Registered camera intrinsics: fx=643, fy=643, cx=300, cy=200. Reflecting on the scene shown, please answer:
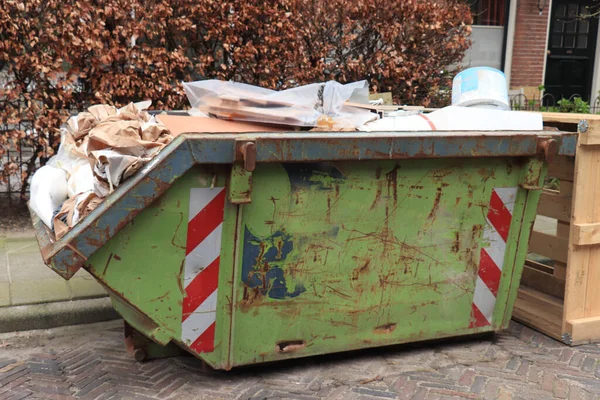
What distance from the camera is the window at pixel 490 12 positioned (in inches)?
456

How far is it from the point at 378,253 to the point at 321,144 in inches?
26.7

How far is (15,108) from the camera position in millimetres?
5461

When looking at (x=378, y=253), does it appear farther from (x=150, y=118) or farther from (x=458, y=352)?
(x=150, y=118)

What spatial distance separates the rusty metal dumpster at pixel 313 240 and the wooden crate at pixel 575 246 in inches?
12.9

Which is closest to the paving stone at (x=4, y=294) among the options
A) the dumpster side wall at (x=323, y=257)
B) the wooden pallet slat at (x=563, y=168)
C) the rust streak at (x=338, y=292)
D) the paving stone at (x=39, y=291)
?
the paving stone at (x=39, y=291)

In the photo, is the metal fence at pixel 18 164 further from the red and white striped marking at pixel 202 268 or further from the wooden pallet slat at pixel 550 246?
the wooden pallet slat at pixel 550 246

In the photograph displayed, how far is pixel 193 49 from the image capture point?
6.02 meters

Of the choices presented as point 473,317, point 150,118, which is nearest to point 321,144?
point 150,118

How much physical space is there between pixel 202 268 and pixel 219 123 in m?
0.83

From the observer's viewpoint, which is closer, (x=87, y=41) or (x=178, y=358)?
(x=178, y=358)

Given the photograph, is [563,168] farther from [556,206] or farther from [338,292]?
[338,292]

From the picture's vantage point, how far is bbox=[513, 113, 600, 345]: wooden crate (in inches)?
141

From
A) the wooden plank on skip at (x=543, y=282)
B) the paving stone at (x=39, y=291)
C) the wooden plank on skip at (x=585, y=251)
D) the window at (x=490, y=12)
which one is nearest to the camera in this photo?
the wooden plank on skip at (x=585, y=251)

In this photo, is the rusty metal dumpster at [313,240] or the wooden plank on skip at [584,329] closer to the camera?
the rusty metal dumpster at [313,240]
